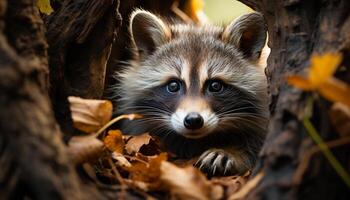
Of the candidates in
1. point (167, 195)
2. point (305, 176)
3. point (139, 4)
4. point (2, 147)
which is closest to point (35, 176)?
point (2, 147)

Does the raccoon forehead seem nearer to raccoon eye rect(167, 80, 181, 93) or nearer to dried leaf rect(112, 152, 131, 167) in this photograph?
raccoon eye rect(167, 80, 181, 93)

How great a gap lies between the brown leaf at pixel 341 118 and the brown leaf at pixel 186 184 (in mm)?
648

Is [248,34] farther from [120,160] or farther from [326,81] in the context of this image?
[326,81]

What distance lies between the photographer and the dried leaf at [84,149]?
2.62 meters

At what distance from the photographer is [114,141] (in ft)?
11.7

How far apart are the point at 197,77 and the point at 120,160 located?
3.87ft

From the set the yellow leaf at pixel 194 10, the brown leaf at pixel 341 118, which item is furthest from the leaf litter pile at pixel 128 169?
the yellow leaf at pixel 194 10

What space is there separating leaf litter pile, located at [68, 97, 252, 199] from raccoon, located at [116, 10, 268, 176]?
0.68 m

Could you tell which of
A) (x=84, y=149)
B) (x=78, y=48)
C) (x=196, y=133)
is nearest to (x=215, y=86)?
(x=196, y=133)

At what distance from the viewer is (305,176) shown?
91.7 inches

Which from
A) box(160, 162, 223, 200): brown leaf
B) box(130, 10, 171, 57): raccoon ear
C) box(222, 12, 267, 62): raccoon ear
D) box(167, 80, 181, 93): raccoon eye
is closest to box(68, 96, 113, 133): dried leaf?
box(160, 162, 223, 200): brown leaf

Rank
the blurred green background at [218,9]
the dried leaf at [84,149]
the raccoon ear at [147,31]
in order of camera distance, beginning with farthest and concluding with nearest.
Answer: the blurred green background at [218,9], the raccoon ear at [147,31], the dried leaf at [84,149]

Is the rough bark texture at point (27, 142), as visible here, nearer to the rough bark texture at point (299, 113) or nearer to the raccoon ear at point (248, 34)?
the rough bark texture at point (299, 113)

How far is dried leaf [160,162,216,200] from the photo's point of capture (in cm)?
251
